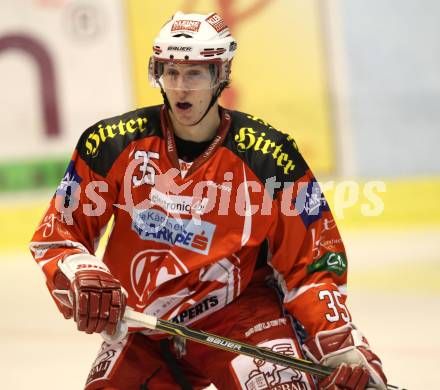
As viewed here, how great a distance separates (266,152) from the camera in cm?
328

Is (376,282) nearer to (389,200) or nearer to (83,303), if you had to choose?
(389,200)

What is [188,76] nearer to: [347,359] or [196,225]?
[196,225]

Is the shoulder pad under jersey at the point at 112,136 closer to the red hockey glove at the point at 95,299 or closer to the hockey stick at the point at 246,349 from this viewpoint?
the red hockey glove at the point at 95,299

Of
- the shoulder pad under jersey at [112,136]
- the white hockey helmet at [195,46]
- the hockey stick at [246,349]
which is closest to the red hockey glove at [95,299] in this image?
the hockey stick at [246,349]

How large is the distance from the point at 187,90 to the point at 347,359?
891mm

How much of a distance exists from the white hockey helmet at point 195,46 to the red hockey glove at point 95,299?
0.66 meters

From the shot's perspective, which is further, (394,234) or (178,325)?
(394,234)

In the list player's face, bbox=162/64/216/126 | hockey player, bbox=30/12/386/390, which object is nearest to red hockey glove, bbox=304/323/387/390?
hockey player, bbox=30/12/386/390

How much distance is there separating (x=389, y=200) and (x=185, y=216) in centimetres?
402

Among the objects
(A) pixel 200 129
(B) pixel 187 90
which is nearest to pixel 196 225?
(A) pixel 200 129

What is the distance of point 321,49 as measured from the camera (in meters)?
7.14

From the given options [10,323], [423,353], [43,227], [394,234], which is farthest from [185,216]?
[394,234]

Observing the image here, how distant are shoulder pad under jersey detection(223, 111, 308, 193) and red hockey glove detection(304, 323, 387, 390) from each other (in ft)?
1.49

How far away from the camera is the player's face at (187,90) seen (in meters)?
3.23
